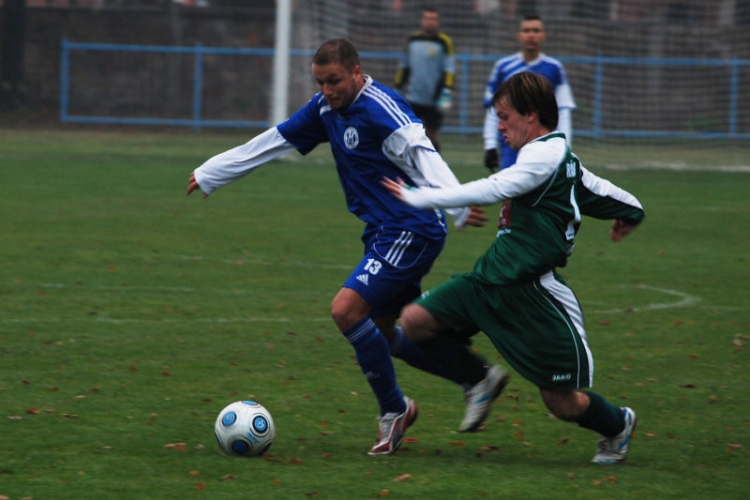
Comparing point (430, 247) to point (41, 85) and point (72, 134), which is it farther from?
point (41, 85)

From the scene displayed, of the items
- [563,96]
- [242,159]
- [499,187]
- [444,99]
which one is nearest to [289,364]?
[242,159]

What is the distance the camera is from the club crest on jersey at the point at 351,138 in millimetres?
5328

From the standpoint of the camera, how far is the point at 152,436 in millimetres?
5289

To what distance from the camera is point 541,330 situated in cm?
486

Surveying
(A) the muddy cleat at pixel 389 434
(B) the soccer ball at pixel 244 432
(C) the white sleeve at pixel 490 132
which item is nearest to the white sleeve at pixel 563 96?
(C) the white sleeve at pixel 490 132

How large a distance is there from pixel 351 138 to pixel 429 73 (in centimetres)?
1219

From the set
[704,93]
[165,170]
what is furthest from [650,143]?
[165,170]

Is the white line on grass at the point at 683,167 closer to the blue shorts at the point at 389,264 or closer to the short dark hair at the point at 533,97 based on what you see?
the blue shorts at the point at 389,264

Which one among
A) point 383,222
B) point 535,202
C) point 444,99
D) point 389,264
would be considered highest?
point 444,99

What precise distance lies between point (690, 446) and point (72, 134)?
2321cm

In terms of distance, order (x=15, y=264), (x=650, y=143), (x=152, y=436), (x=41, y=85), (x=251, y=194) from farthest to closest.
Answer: (x=41, y=85)
(x=650, y=143)
(x=251, y=194)
(x=15, y=264)
(x=152, y=436)

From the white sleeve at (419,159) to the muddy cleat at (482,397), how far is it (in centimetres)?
70

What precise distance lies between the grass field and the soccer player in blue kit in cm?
27

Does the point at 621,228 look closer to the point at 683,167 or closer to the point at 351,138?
the point at 351,138
